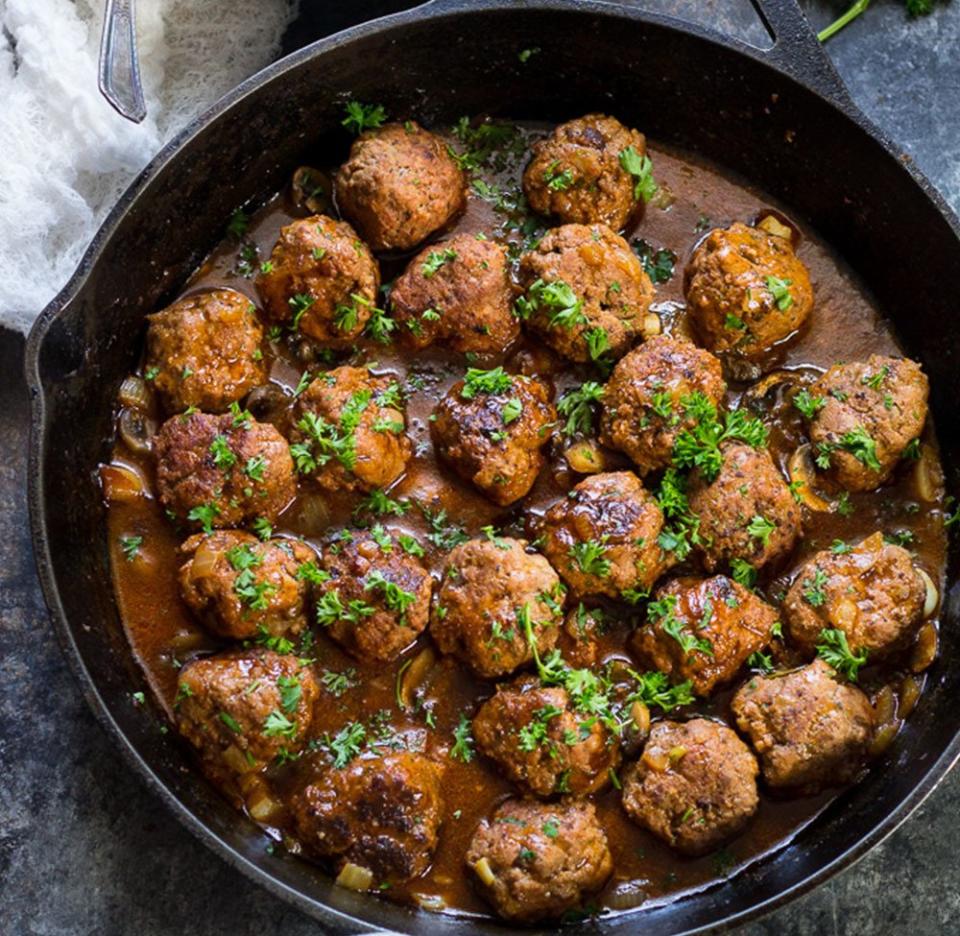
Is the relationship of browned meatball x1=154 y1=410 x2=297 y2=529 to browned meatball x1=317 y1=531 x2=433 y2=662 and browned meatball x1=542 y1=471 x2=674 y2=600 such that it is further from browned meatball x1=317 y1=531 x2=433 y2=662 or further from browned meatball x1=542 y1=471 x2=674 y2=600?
browned meatball x1=542 y1=471 x2=674 y2=600

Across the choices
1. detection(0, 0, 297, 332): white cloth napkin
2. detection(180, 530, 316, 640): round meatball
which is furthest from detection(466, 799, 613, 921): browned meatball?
detection(0, 0, 297, 332): white cloth napkin

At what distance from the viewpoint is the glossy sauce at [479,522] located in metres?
5.12

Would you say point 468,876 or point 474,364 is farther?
point 474,364

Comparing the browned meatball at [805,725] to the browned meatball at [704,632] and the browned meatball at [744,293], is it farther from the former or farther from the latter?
the browned meatball at [744,293]

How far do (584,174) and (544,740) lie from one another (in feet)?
7.27

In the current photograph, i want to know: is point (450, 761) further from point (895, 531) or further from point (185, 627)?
point (895, 531)

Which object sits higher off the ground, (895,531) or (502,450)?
(895,531)

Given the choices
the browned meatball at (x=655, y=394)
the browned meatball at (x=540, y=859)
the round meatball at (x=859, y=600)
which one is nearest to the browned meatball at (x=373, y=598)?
the browned meatball at (x=540, y=859)

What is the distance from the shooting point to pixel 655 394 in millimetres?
5180

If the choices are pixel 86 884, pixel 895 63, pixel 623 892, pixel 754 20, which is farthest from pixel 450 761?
pixel 895 63

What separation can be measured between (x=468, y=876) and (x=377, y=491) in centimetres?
147

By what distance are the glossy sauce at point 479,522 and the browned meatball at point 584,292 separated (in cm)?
17

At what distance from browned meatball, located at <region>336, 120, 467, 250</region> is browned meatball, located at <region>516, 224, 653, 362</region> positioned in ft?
1.43

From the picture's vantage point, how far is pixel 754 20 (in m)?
5.38
